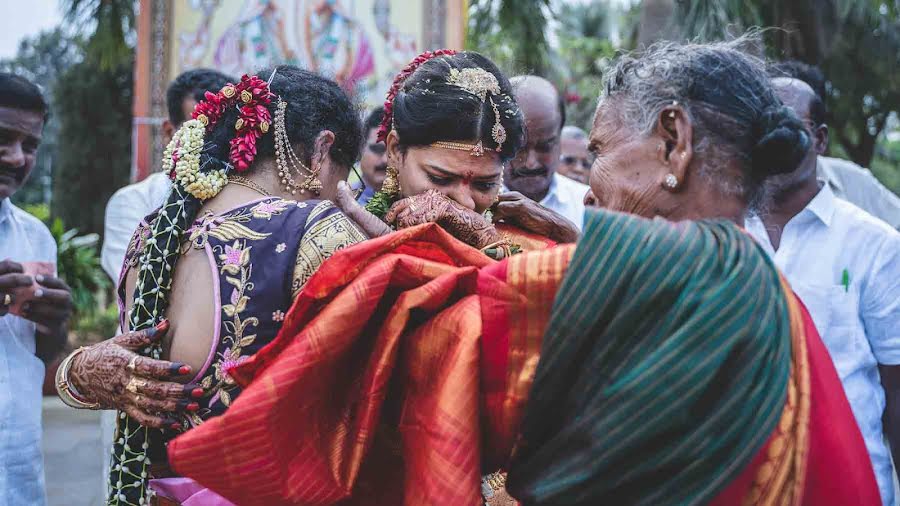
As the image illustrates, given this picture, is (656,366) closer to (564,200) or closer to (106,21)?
(564,200)

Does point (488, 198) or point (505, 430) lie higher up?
point (488, 198)

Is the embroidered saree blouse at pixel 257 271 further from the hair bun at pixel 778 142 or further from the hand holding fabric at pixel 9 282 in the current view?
the hand holding fabric at pixel 9 282

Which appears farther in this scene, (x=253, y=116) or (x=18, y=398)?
(x=18, y=398)

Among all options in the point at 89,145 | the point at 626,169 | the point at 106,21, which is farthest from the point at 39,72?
the point at 626,169

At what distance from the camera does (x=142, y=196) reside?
4734mm

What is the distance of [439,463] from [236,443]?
0.38 m

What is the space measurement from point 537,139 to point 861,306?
1.74 meters

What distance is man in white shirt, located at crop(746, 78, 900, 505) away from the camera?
3.23 meters

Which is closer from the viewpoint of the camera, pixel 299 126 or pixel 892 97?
pixel 299 126

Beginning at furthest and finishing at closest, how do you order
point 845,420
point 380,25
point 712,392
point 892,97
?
point 892,97
point 380,25
point 845,420
point 712,392

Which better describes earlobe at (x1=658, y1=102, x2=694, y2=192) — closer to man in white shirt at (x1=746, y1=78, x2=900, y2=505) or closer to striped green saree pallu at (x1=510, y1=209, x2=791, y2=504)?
striped green saree pallu at (x1=510, y1=209, x2=791, y2=504)

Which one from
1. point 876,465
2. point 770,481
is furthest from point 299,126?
point 876,465

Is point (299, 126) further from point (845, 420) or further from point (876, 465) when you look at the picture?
point (876, 465)

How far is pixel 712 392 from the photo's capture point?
1.43 m
